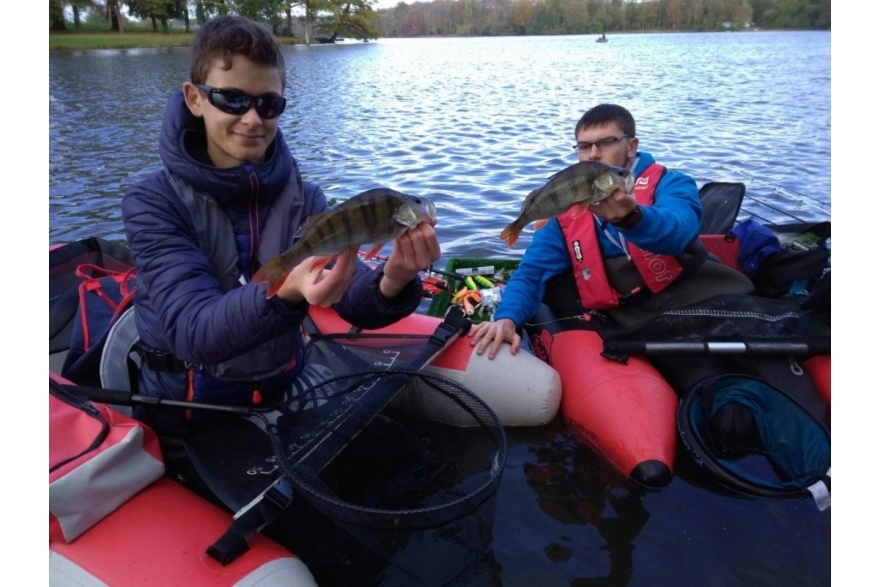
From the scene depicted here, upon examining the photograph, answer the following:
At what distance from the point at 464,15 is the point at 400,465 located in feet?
452

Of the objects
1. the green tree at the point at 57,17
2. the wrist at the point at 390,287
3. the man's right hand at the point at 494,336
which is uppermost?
the green tree at the point at 57,17

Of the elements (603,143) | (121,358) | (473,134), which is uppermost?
(473,134)

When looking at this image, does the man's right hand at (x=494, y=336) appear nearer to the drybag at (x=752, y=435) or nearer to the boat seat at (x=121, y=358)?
the drybag at (x=752, y=435)

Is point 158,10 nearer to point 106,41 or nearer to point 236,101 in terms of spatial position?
point 106,41

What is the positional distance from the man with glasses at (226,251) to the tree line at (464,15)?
195ft

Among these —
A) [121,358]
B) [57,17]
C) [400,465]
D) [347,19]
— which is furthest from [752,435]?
[347,19]

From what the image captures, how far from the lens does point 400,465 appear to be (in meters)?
3.37

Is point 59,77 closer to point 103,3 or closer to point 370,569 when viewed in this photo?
point 370,569

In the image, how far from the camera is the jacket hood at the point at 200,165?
8.54 feet

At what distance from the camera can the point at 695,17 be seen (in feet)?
343

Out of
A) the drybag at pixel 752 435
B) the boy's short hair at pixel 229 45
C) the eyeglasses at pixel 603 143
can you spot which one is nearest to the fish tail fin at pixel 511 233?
the eyeglasses at pixel 603 143

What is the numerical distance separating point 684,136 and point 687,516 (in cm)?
1356

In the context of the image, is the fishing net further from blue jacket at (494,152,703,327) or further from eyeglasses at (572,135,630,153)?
eyeglasses at (572,135,630,153)

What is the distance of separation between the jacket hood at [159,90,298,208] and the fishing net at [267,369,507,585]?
1.03m
